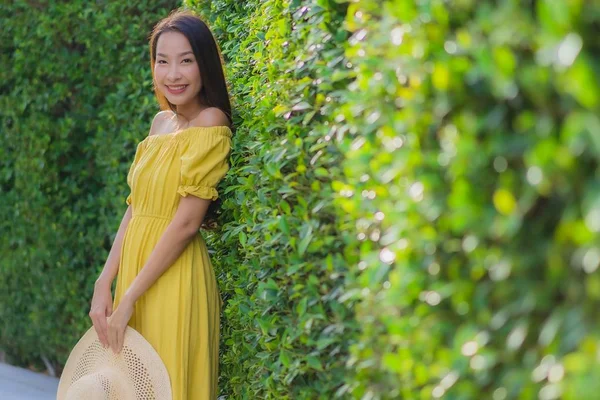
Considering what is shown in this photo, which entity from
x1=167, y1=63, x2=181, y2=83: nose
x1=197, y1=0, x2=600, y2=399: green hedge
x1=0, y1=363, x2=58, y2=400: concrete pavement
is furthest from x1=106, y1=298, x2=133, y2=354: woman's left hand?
x1=0, y1=363, x2=58, y2=400: concrete pavement

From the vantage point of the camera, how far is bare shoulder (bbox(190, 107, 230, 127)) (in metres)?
3.90

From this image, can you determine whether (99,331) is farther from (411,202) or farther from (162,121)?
(411,202)

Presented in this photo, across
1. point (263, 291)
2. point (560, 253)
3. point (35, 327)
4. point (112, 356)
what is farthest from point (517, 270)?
point (35, 327)

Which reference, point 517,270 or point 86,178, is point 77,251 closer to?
point 86,178

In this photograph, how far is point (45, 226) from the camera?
6.38 m

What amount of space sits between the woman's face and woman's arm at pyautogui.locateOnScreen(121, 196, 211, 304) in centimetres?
44

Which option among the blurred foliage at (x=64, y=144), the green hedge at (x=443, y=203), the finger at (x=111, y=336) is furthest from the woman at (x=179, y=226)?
the blurred foliage at (x=64, y=144)

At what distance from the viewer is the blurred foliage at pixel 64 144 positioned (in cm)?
589

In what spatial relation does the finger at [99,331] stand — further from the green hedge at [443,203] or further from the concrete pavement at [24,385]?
the concrete pavement at [24,385]

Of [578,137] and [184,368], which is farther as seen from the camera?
[184,368]

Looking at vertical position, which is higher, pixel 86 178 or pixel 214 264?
pixel 214 264

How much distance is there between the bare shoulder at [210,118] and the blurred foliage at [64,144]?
1846 millimetres

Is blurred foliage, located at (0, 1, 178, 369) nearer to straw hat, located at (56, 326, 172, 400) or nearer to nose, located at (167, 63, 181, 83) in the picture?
nose, located at (167, 63, 181, 83)

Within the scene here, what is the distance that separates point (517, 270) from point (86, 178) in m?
4.95
